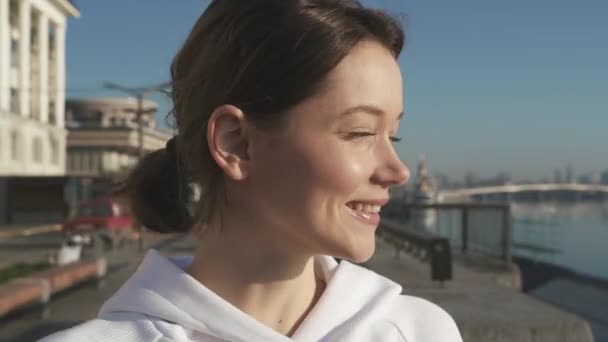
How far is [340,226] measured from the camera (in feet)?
5.25

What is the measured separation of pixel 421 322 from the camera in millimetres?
1798

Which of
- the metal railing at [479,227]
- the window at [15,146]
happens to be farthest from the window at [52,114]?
the metal railing at [479,227]

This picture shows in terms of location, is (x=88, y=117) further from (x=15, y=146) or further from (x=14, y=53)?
(x=15, y=146)

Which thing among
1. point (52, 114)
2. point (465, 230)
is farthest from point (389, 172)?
point (52, 114)

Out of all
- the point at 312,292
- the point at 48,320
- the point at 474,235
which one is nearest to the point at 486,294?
the point at 312,292

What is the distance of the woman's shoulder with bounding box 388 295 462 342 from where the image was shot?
1.76m

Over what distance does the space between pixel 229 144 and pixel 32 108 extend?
204ft

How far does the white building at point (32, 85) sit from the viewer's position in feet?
176

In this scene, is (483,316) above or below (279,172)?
below

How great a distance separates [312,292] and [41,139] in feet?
205

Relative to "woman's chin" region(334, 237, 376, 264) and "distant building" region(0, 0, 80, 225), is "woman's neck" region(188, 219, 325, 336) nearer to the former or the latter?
"woman's chin" region(334, 237, 376, 264)

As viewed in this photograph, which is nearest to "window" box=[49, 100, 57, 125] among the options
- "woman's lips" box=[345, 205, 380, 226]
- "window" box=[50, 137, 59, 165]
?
"window" box=[50, 137, 59, 165]

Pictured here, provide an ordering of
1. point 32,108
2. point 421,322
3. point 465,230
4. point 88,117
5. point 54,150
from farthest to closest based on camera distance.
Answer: point 88,117 < point 54,150 < point 32,108 < point 465,230 < point 421,322

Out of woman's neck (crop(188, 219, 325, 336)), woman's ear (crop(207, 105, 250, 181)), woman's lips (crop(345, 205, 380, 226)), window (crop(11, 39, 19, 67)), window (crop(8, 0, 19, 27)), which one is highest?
window (crop(8, 0, 19, 27))
